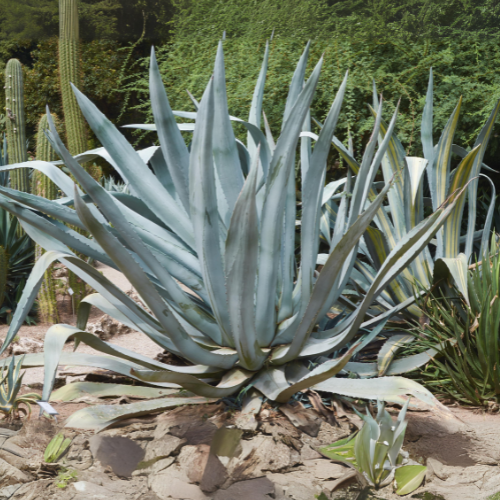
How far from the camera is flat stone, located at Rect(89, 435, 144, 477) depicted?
1.72 meters

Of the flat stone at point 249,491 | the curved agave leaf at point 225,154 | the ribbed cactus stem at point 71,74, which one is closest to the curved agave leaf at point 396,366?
the flat stone at point 249,491

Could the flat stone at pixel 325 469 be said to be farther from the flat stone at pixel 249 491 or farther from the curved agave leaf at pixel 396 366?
the curved agave leaf at pixel 396 366

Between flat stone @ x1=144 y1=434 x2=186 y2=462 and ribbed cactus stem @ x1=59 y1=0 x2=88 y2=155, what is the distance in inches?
118

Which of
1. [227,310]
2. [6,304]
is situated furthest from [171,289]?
[6,304]

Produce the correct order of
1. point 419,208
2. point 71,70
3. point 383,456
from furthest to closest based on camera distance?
point 71,70 < point 419,208 < point 383,456

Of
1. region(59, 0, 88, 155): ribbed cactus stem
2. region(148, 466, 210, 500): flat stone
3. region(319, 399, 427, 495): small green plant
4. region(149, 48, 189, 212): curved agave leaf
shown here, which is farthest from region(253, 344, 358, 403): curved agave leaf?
region(59, 0, 88, 155): ribbed cactus stem

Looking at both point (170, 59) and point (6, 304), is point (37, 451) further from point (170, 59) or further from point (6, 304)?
point (170, 59)

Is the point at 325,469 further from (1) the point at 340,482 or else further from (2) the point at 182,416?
(2) the point at 182,416

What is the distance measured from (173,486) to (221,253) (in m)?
0.85

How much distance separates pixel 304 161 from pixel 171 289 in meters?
0.98

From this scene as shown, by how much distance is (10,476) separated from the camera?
166 cm

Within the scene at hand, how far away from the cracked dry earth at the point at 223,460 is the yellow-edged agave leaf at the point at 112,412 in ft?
0.14

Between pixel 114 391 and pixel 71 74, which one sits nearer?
pixel 114 391

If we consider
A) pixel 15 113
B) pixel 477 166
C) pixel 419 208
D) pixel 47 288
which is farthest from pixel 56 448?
pixel 15 113
